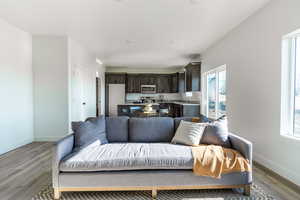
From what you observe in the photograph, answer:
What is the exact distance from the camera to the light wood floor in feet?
7.16

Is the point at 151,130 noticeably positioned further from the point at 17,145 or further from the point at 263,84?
the point at 17,145

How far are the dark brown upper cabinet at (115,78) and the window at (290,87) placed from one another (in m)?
7.17

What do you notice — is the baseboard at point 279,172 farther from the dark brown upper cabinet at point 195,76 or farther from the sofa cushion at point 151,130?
the dark brown upper cabinet at point 195,76

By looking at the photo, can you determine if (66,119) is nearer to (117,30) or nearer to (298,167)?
(117,30)

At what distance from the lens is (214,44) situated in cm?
507

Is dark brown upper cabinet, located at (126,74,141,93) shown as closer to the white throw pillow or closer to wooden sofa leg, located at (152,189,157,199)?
the white throw pillow

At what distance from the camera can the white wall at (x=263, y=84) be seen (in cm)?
248

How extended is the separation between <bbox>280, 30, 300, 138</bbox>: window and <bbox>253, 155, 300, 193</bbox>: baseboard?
0.51 metres

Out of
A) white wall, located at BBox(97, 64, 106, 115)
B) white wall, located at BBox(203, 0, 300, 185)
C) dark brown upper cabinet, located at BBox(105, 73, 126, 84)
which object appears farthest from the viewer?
dark brown upper cabinet, located at BBox(105, 73, 126, 84)

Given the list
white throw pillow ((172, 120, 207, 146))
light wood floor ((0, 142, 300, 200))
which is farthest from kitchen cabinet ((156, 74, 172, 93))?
white throw pillow ((172, 120, 207, 146))

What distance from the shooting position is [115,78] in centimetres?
898

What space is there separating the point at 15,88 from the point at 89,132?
2496 mm

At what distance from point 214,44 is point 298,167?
364 cm

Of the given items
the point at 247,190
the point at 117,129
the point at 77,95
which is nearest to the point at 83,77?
the point at 77,95
